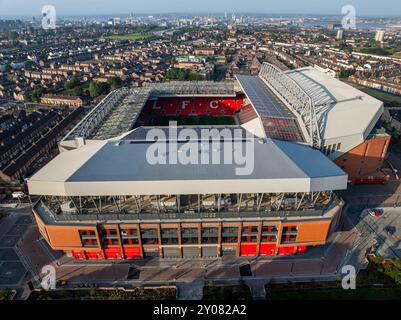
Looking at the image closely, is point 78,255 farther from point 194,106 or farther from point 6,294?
point 194,106

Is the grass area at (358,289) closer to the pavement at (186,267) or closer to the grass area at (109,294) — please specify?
the pavement at (186,267)

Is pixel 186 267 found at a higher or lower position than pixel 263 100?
lower

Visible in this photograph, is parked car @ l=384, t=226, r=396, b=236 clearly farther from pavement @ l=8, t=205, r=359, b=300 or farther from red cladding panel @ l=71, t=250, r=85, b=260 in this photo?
red cladding panel @ l=71, t=250, r=85, b=260

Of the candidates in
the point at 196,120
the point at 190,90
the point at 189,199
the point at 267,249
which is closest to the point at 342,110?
the point at 267,249

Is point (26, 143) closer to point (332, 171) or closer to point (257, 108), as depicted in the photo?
point (257, 108)

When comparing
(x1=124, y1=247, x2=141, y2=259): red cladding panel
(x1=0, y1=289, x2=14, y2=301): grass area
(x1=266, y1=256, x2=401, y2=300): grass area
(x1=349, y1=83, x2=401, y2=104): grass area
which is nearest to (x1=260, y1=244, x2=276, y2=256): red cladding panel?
(x1=266, y1=256, x2=401, y2=300): grass area

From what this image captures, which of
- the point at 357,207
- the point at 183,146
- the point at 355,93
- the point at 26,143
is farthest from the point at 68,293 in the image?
the point at 355,93
